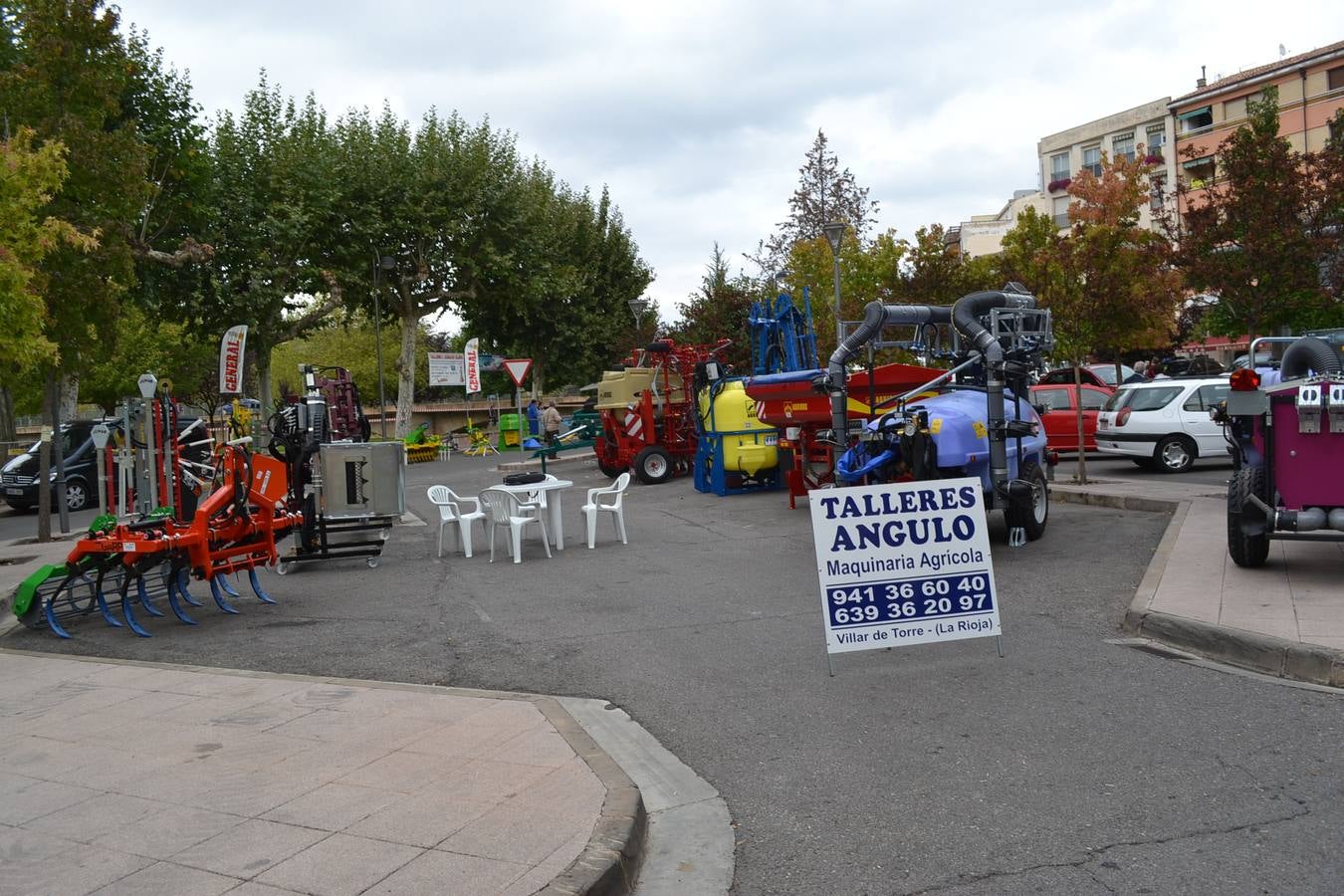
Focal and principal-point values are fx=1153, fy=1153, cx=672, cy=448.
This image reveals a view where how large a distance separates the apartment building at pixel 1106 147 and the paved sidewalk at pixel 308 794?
59789 mm

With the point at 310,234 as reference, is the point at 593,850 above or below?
below

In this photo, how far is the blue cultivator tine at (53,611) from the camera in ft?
32.1

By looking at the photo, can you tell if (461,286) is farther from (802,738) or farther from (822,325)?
(802,738)

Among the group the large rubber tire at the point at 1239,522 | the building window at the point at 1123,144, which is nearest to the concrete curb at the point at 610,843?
the large rubber tire at the point at 1239,522

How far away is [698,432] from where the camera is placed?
66.8 feet

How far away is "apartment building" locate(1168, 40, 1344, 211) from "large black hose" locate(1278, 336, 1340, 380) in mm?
42174

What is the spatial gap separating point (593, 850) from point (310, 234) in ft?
121

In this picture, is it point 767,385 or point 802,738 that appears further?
→ point 767,385

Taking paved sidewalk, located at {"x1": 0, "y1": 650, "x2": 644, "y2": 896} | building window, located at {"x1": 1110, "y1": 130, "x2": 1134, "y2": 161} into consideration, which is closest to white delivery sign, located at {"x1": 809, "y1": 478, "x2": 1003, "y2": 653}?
paved sidewalk, located at {"x1": 0, "y1": 650, "x2": 644, "y2": 896}

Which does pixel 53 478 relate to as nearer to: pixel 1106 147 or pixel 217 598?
pixel 217 598

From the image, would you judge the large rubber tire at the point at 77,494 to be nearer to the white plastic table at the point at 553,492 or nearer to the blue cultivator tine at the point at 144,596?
the white plastic table at the point at 553,492

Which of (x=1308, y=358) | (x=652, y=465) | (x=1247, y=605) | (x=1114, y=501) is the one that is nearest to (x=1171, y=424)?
(x=1114, y=501)

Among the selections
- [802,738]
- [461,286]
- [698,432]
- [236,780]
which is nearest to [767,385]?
[698,432]

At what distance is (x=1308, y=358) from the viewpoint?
9.60 metres
